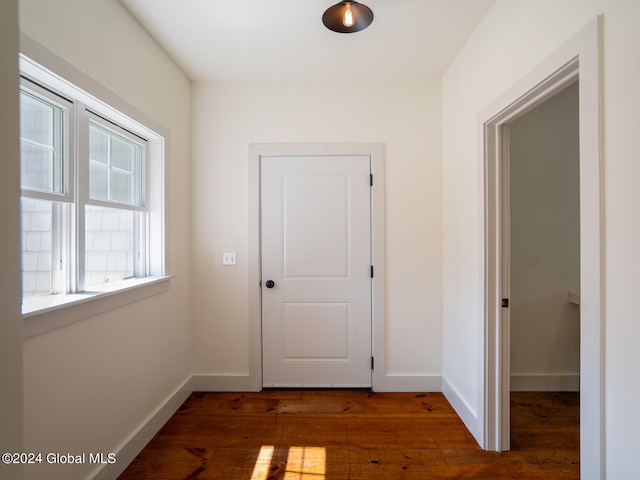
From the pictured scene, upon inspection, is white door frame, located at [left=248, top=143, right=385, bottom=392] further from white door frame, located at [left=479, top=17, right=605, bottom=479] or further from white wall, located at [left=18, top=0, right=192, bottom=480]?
white door frame, located at [left=479, top=17, right=605, bottom=479]

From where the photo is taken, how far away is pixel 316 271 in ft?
8.37

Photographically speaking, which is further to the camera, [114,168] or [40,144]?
[114,168]

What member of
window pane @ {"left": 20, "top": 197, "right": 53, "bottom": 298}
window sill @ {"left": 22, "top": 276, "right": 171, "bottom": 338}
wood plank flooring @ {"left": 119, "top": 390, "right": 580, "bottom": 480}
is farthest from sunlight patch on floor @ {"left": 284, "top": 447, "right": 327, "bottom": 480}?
window pane @ {"left": 20, "top": 197, "right": 53, "bottom": 298}

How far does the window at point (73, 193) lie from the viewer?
1.29 metres

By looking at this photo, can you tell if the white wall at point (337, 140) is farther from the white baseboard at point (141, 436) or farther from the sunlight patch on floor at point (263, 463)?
the sunlight patch on floor at point (263, 463)

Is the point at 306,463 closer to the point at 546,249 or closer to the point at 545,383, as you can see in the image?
the point at 545,383

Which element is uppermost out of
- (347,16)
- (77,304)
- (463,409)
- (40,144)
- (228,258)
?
(347,16)

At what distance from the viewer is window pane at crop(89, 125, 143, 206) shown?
1.64 metres

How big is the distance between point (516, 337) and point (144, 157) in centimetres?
313

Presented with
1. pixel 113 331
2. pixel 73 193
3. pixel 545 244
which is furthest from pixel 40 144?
pixel 545 244

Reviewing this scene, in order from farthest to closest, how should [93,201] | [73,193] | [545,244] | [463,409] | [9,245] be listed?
[545,244] < [463,409] < [93,201] < [73,193] < [9,245]
